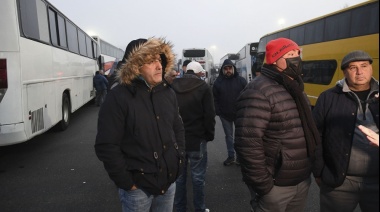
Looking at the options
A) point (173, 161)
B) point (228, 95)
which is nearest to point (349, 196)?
point (173, 161)

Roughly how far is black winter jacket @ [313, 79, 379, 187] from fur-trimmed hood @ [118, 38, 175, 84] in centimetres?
137

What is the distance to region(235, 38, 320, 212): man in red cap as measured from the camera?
2129 millimetres

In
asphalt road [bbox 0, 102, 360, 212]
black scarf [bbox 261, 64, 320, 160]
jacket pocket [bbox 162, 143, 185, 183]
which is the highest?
black scarf [bbox 261, 64, 320, 160]

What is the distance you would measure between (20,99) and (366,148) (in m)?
5.11

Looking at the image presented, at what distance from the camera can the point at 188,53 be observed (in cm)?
2817

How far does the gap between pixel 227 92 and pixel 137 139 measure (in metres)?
3.58

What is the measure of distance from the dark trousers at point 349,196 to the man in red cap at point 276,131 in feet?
1.09

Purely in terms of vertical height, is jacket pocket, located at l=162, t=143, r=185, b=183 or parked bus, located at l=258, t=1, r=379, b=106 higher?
parked bus, located at l=258, t=1, r=379, b=106

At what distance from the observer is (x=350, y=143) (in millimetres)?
2303

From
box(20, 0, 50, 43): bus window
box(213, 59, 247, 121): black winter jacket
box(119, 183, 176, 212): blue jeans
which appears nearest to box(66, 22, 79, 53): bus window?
box(20, 0, 50, 43): bus window

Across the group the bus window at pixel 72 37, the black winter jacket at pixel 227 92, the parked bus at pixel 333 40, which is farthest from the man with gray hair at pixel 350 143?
the bus window at pixel 72 37

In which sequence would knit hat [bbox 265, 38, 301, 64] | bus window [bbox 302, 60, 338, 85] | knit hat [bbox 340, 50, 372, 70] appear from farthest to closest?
bus window [bbox 302, 60, 338, 85] < knit hat [bbox 340, 50, 372, 70] < knit hat [bbox 265, 38, 301, 64]

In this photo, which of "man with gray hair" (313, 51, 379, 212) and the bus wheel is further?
the bus wheel

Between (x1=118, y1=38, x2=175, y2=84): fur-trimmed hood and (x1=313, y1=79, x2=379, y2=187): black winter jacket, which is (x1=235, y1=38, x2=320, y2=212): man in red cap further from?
(x1=118, y1=38, x2=175, y2=84): fur-trimmed hood
